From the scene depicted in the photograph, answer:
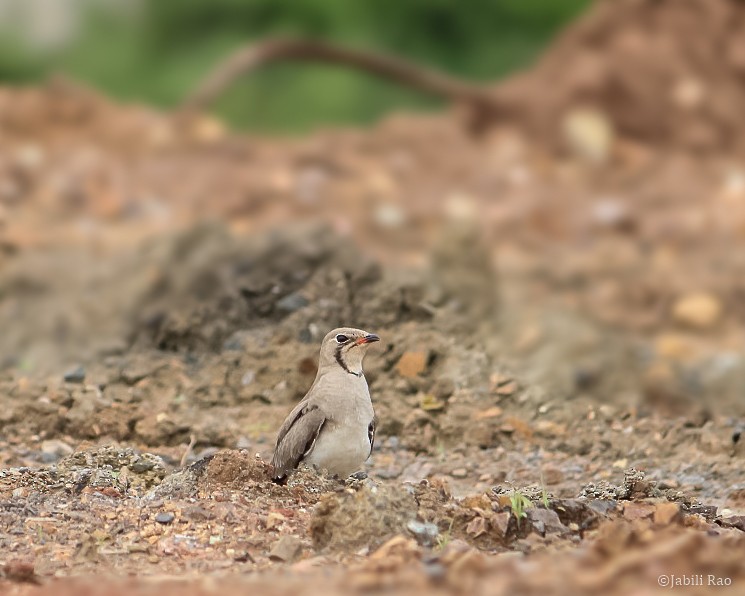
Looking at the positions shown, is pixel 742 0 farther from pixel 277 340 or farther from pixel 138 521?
pixel 138 521

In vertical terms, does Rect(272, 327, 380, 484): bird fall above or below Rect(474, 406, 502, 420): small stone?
above

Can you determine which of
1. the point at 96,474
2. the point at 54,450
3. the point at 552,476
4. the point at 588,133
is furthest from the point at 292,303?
the point at 588,133

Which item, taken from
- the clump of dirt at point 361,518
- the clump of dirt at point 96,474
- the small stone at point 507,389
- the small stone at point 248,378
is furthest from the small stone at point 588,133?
the clump of dirt at point 361,518

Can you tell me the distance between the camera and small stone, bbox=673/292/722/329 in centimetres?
775

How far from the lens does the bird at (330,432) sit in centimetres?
558

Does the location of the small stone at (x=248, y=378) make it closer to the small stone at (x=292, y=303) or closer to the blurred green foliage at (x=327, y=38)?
the small stone at (x=292, y=303)

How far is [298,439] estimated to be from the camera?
5594mm

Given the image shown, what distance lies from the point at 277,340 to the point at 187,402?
70 centimetres

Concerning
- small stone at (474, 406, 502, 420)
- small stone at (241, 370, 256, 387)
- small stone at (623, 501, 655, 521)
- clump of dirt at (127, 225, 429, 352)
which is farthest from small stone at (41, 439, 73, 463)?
small stone at (623, 501, 655, 521)

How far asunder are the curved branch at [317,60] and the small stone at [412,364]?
322 centimetres

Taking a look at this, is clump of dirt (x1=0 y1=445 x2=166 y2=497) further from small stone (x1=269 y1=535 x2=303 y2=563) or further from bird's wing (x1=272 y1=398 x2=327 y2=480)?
small stone (x1=269 y1=535 x2=303 y2=563)

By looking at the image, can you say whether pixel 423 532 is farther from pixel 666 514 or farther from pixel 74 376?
pixel 74 376

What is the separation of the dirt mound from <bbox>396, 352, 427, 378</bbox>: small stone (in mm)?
3097

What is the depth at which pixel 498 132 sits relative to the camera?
387 inches
